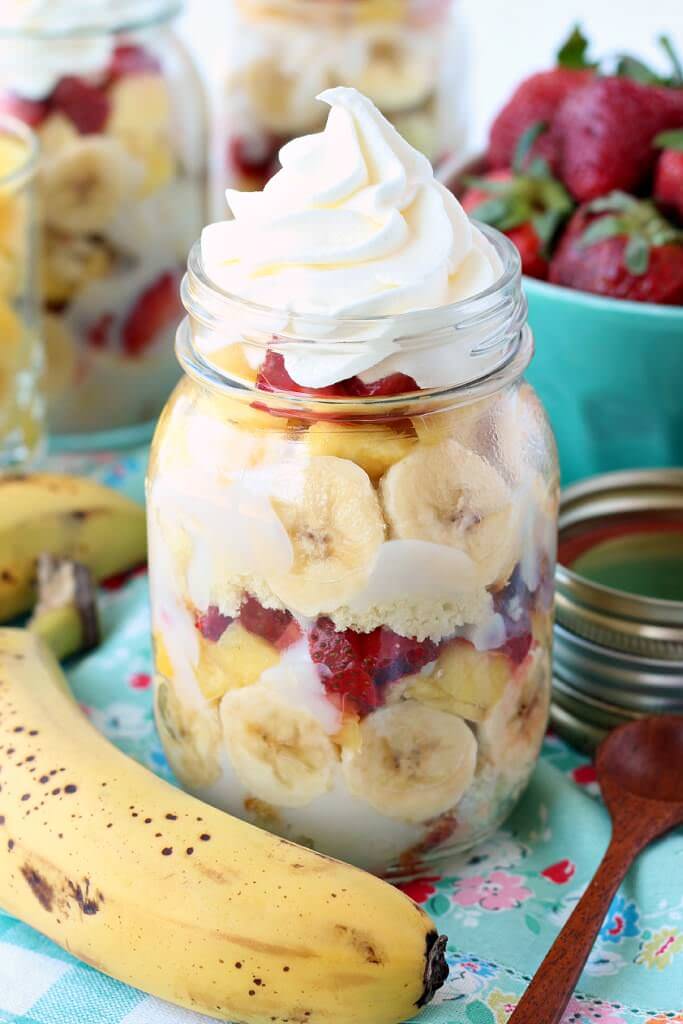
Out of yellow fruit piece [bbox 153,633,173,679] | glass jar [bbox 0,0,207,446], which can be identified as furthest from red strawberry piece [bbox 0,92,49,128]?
yellow fruit piece [bbox 153,633,173,679]

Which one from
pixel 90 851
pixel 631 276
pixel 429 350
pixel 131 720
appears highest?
pixel 429 350

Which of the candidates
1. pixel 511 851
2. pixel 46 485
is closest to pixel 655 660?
pixel 511 851

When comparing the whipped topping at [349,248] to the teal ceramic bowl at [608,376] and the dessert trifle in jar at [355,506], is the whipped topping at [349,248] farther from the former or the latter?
the teal ceramic bowl at [608,376]

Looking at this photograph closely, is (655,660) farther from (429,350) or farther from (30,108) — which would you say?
(30,108)

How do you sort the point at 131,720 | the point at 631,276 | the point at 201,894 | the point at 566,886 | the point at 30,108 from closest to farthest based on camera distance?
the point at 201,894 → the point at 566,886 → the point at 131,720 → the point at 631,276 → the point at 30,108

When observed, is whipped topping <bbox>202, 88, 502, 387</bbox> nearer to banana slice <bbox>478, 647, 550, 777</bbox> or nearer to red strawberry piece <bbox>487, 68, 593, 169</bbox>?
banana slice <bbox>478, 647, 550, 777</bbox>

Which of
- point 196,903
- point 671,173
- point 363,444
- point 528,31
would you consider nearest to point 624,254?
point 671,173
